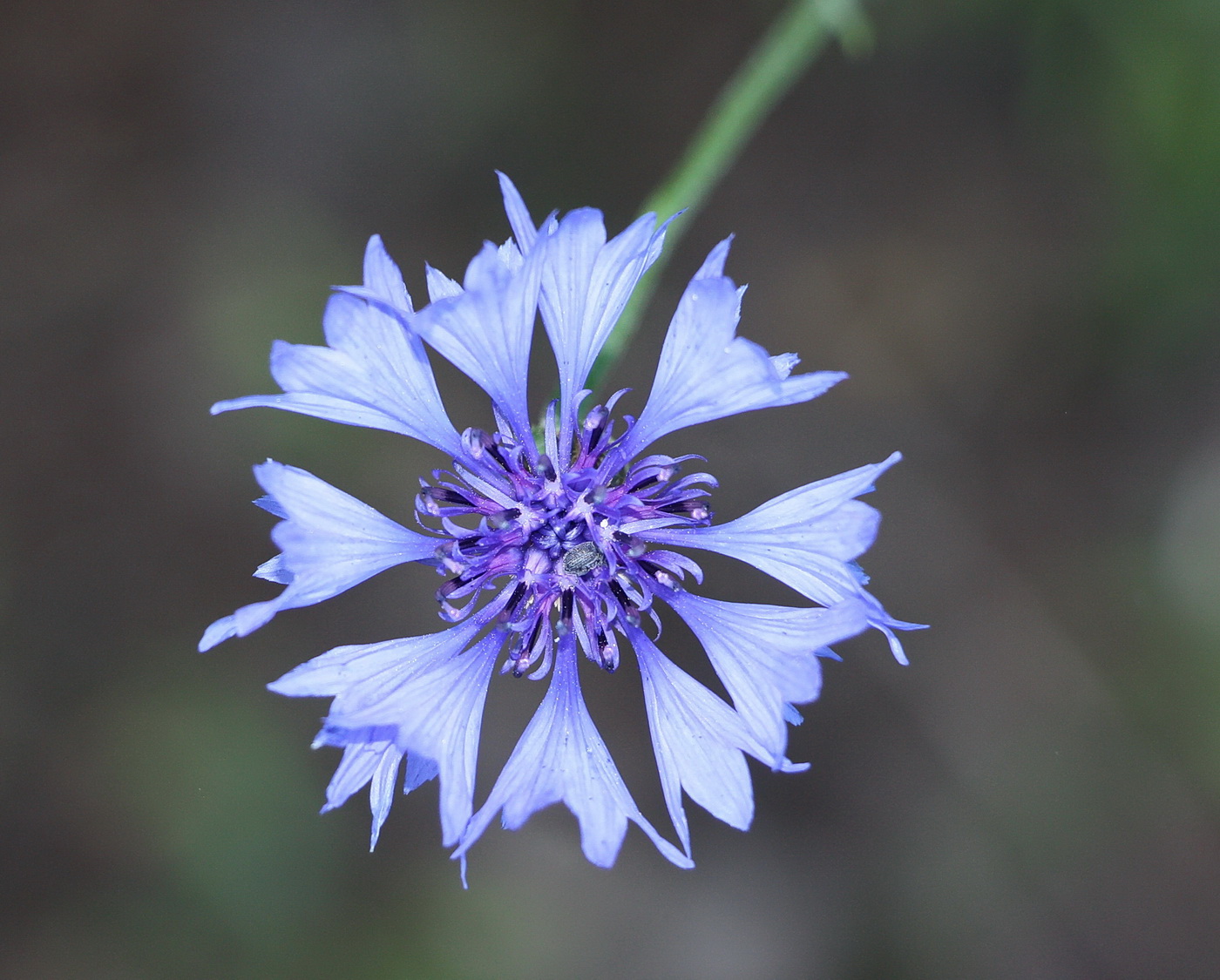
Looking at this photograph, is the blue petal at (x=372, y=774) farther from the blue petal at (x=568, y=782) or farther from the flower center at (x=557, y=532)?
the flower center at (x=557, y=532)

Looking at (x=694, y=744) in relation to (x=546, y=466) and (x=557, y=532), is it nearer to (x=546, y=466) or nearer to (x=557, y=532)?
(x=557, y=532)

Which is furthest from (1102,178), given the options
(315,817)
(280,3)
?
(315,817)

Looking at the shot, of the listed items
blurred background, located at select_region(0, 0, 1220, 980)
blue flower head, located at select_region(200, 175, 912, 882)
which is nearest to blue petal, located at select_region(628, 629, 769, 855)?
blue flower head, located at select_region(200, 175, 912, 882)

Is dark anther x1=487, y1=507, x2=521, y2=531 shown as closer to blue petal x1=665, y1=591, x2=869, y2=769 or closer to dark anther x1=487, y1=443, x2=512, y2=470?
dark anther x1=487, y1=443, x2=512, y2=470

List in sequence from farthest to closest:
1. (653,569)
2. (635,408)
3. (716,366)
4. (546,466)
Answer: (635,408)
(653,569)
(546,466)
(716,366)

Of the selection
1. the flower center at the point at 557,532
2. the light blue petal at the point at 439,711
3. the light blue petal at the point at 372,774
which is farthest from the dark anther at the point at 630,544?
the light blue petal at the point at 372,774

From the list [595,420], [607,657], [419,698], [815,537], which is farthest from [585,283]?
[419,698]
